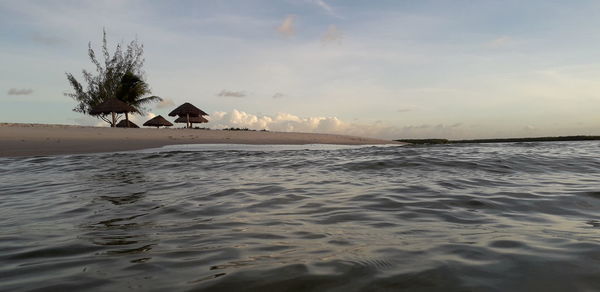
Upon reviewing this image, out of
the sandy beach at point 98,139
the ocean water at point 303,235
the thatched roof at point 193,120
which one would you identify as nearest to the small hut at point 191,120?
the thatched roof at point 193,120

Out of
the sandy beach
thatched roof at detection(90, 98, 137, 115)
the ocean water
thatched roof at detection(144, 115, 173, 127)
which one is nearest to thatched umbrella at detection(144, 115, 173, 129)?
thatched roof at detection(144, 115, 173, 127)

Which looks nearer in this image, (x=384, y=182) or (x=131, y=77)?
(x=384, y=182)

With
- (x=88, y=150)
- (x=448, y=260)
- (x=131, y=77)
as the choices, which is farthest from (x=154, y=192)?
(x=131, y=77)

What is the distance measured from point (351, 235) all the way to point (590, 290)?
4.17 ft

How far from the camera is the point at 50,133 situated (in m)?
14.8

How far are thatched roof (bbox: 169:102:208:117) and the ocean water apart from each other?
26.9 metres

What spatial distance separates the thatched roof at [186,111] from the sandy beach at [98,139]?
38.1 feet

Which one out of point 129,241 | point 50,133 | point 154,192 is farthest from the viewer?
point 50,133

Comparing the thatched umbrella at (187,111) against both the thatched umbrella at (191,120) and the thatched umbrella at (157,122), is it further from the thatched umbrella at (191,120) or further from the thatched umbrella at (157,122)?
the thatched umbrella at (157,122)

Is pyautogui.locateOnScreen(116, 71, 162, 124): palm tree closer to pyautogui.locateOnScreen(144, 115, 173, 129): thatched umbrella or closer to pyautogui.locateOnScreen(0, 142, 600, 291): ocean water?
pyautogui.locateOnScreen(144, 115, 173, 129): thatched umbrella

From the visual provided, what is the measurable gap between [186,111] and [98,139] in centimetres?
1688

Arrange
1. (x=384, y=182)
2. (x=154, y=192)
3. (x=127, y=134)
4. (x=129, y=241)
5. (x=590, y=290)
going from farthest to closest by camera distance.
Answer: (x=127, y=134)
(x=384, y=182)
(x=154, y=192)
(x=129, y=241)
(x=590, y=290)

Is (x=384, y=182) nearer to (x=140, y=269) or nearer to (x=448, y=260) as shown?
(x=448, y=260)

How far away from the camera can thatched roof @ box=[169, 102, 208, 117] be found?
31297mm
